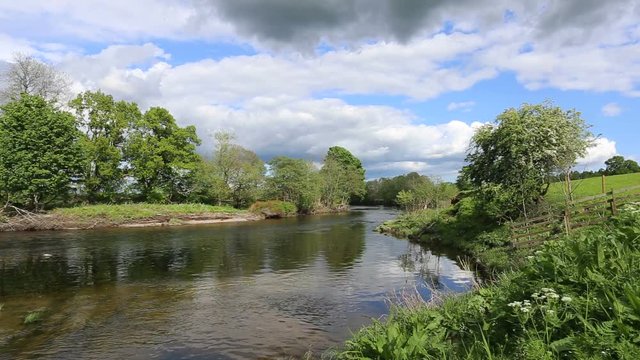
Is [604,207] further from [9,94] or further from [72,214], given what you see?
[9,94]

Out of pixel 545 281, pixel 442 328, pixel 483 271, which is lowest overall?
pixel 483 271

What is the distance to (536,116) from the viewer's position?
27234 mm

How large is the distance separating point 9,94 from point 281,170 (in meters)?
41.7

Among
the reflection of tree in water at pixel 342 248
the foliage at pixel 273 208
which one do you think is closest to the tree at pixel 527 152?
the reflection of tree in water at pixel 342 248

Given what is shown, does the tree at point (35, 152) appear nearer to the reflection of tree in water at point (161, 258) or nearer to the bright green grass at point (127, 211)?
the bright green grass at point (127, 211)

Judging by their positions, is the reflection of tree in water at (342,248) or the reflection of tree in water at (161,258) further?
the reflection of tree in water at (342,248)

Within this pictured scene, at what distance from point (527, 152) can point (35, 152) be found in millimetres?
48759

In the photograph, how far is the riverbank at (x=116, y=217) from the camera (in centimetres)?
4503

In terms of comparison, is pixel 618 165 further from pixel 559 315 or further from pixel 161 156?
pixel 559 315

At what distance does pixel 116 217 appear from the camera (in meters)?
49.9

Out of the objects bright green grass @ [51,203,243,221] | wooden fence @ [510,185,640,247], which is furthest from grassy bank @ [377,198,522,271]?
bright green grass @ [51,203,243,221]

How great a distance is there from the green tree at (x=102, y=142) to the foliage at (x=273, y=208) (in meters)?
20.1

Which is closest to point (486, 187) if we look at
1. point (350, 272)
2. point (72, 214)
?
point (350, 272)

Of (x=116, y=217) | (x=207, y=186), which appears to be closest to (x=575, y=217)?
(x=116, y=217)
